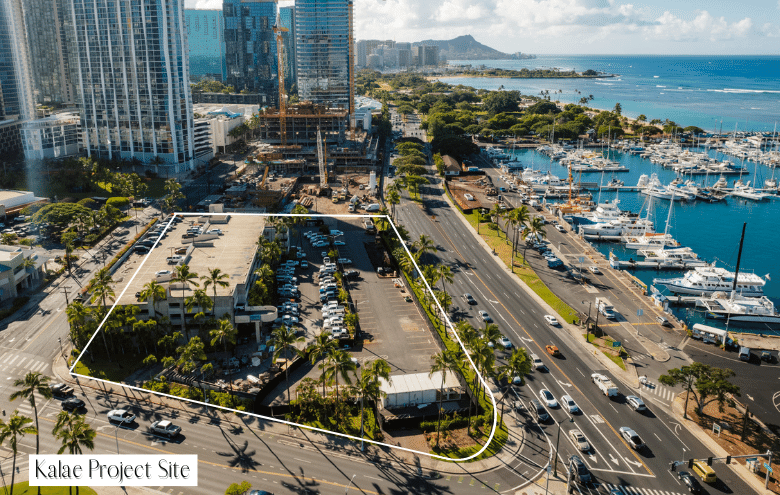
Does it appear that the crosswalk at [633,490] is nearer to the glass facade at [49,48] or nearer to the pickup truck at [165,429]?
the pickup truck at [165,429]

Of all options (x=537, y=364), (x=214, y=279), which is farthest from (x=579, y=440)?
(x=214, y=279)

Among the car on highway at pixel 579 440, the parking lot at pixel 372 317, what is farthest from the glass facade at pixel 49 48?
the car on highway at pixel 579 440

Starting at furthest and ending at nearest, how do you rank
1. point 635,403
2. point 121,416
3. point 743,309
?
point 743,309, point 635,403, point 121,416

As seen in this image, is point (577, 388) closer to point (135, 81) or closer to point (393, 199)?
point (393, 199)

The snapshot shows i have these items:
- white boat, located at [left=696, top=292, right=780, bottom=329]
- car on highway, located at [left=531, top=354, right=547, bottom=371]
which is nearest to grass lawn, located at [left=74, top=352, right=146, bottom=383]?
car on highway, located at [left=531, top=354, right=547, bottom=371]

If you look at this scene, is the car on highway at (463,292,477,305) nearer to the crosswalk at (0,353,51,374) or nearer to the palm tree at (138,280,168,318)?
the palm tree at (138,280,168,318)

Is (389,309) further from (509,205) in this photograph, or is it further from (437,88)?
(437,88)
